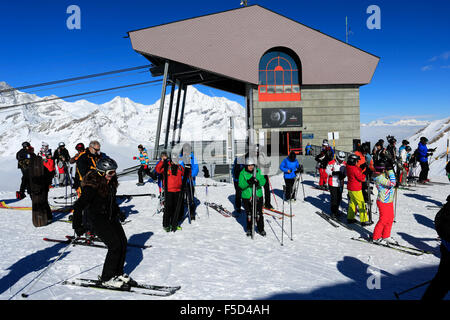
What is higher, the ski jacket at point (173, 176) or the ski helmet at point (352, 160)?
the ski helmet at point (352, 160)

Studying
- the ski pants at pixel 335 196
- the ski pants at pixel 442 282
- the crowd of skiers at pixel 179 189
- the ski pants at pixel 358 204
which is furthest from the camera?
the ski pants at pixel 335 196

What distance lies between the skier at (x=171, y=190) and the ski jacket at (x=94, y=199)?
2874 millimetres

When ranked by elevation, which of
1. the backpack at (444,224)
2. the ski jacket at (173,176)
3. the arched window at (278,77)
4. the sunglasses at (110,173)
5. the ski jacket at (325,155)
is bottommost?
the backpack at (444,224)

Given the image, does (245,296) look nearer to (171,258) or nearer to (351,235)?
(171,258)

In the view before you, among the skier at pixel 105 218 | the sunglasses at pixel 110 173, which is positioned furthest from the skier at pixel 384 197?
the sunglasses at pixel 110 173

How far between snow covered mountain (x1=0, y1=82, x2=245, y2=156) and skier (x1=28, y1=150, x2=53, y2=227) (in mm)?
40239

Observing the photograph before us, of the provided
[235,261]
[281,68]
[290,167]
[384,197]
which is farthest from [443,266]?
[281,68]

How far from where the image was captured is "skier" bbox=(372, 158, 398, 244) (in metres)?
5.54

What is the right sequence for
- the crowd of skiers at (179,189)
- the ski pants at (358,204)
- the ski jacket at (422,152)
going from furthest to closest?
the ski jacket at (422,152) < the ski pants at (358,204) < the crowd of skiers at (179,189)

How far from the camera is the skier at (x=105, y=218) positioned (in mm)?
3689

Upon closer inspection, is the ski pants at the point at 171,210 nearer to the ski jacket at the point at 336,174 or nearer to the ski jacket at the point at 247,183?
the ski jacket at the point at 247,183

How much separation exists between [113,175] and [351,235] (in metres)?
5.59

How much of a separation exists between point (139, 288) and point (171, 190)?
2.99 metres

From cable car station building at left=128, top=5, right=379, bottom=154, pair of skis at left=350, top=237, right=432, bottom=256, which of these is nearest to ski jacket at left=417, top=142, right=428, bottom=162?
pair of skis at left=350, top=237, right=432, bottom=256
